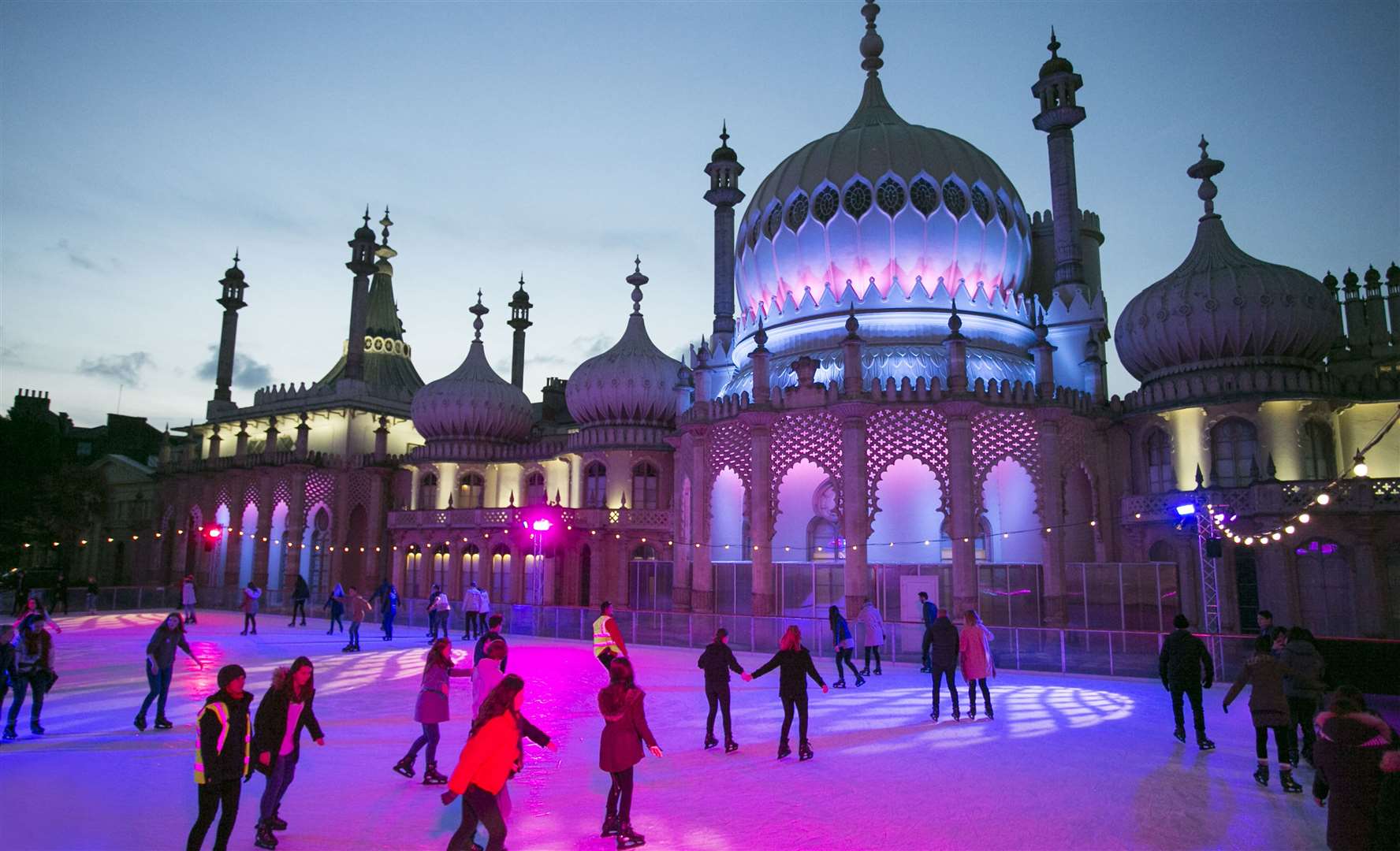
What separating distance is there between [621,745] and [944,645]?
6290mm

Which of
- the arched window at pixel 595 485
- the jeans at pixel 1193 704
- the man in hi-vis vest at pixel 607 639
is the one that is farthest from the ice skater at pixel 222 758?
the arched window at pixel 595 485

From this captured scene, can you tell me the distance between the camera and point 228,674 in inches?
254

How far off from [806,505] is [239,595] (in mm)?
22096

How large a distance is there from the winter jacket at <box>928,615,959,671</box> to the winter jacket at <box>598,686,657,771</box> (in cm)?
603

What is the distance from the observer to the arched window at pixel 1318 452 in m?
24.2

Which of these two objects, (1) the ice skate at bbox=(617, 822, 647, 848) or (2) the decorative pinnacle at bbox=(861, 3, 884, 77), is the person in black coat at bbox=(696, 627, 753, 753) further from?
(2) the decorative pinnacle at bbox=(861, 3, 884, 77)

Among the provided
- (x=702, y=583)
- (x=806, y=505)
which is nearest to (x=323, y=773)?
(x=702, y=583)

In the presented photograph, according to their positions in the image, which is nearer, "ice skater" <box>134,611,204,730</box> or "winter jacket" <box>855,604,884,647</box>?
"ice skater" <box>134,611,204,730</box>

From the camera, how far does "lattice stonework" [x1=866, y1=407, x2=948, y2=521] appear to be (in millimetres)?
24562

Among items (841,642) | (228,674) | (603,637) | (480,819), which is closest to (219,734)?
(228,674)

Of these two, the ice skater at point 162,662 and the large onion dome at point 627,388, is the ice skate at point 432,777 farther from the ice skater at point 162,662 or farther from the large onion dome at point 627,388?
the large onion dome at point 627,388

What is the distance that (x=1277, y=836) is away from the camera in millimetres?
7082

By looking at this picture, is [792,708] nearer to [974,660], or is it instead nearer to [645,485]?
[974,660]

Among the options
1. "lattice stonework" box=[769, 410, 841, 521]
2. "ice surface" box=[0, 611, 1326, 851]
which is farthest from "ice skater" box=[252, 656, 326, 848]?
"lattice stonework" box=[769, 410, 841, 521]
